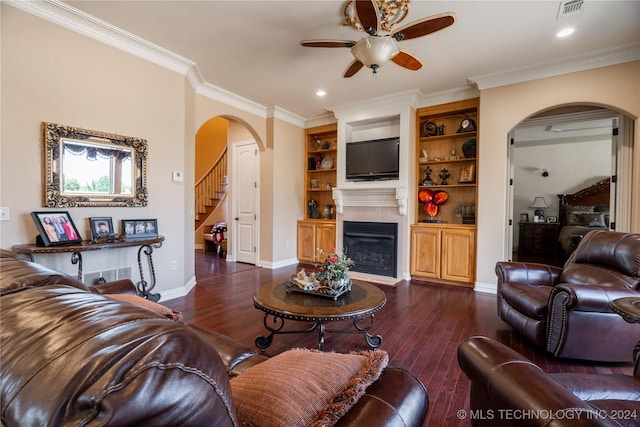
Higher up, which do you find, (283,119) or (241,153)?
(283,119)

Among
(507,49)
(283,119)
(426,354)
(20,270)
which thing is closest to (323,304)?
(426,354)

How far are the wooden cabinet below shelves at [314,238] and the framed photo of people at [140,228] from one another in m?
2.95

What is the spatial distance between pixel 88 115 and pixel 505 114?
4866 mm

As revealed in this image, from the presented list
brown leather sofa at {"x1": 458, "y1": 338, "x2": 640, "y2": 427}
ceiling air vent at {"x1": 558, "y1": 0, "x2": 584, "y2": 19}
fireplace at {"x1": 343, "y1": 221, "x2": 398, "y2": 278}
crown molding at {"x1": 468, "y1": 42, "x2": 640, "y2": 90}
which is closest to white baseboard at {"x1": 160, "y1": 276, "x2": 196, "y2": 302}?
fireplace at {"x1": 343, "y1": 221, "x2": 398, "y2": 278}

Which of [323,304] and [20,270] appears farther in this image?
[323,304]

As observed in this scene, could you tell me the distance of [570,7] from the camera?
253 centimetres

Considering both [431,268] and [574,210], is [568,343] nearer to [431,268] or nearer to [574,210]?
[431,268]

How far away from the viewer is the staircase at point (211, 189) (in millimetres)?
7617

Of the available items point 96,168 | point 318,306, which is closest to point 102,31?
point 96,168

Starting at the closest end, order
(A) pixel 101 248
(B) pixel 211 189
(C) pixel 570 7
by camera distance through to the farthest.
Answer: (C) pixel 570 7, (A) pixel 101 248, (B) pixel 211 189

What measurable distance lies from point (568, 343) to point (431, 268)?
237cm

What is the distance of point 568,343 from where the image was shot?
212 cm

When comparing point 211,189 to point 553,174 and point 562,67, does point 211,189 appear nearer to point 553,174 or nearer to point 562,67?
point 562,67

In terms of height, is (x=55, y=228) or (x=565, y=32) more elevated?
(x=565, y=32)
